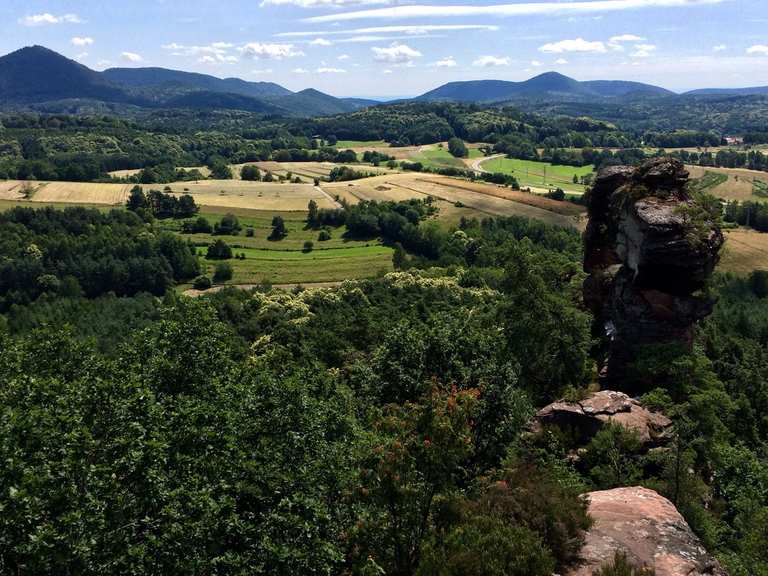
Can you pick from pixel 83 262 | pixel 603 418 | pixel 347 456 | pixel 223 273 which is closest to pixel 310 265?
pixel 223 273

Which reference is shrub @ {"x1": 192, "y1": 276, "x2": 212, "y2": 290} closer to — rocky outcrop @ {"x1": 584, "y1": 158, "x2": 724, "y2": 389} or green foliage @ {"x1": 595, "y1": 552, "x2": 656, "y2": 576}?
rocky outcrop @ {"x1": 584, "y1": 158, "x2": 724, "y2": 389}

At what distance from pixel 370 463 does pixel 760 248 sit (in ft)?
459

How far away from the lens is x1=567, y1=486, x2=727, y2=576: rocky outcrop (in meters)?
20.2

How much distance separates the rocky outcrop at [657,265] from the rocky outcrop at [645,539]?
20558mm

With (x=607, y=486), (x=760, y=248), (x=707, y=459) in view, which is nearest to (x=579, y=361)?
(x=707, y=459)

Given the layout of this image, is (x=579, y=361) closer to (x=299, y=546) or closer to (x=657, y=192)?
(x=657, y=192)

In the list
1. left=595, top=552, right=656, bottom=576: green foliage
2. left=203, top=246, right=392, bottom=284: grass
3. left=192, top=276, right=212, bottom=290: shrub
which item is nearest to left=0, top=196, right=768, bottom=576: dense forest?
left=595, top=552, right=656, bottom=576: green foliage

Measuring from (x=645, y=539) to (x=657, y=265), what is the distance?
89.5 ft

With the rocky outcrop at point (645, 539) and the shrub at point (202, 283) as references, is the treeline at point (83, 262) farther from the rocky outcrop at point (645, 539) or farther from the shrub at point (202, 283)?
the rocky outcrop at point (645, 539)

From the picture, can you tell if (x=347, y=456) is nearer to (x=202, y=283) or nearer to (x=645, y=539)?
(x=645, y=539)

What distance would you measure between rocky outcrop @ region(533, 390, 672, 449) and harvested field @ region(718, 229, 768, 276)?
96379 mm

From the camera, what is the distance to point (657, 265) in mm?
43656

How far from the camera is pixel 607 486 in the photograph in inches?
1110

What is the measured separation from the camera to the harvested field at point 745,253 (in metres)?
120
